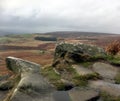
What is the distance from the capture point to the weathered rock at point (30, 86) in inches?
482

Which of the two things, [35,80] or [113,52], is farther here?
Result: [113,52]

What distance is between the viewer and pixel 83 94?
41.9ft

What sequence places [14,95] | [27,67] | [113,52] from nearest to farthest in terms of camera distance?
1. [14,95]
2. [27,67]
3. [113,52]

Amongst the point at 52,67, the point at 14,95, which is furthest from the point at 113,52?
the point at 14,95

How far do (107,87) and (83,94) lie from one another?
53.1 inches

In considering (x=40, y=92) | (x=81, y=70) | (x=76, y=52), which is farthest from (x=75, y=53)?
(x=40, y=92)

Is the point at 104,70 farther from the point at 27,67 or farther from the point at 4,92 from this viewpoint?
the point at 4,92

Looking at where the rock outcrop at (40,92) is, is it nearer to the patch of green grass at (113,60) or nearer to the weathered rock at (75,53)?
the weathered rock at (75,53)

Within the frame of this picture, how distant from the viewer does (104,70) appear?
15734mm

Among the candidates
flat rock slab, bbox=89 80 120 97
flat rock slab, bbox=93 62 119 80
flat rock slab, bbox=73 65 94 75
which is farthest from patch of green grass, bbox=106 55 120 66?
flat rock slab, bbox=89 80 120 97

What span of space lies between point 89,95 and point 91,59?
14.4 feet

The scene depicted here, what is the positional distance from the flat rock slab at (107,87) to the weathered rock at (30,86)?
2.12 meters

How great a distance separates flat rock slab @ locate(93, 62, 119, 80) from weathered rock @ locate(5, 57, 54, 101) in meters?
3.20

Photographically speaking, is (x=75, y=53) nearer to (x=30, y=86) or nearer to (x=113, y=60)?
(x=113, y=60)
